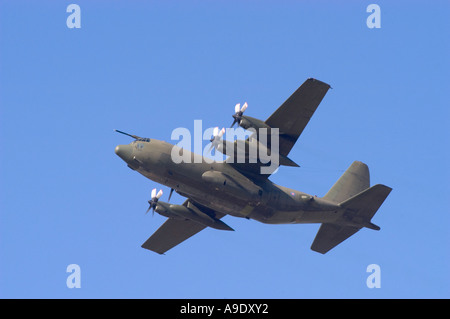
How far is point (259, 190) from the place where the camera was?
42.4m

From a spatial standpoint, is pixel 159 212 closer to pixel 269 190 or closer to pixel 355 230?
pixel 269 190

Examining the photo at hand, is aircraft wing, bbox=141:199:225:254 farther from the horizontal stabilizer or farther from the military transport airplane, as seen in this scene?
the horizontal stabilizer

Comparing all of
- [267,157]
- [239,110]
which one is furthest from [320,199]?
[239,110]

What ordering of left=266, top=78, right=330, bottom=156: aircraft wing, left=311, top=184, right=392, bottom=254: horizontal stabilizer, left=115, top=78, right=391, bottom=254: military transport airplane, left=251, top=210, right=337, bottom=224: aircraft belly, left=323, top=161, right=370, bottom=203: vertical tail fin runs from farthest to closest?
left=323, top=161, right=370, bottom=203: vertical tail fin → left=311, top=184, right=392, bottom=254: horizontal stabilizer → left=251, top=210, right=337, bottom=224: aircraft belly → left=266, top=78, right=330, bottom=156: aircraft wing → left=115, top=78, right=391, bottom=254: military transport airplane

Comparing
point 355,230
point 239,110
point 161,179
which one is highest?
point 239,110

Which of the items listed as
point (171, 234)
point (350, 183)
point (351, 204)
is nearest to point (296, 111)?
point (351, 204)

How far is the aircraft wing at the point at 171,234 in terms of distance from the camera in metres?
48.0

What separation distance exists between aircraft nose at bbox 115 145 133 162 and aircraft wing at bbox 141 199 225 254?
8351 millimetres

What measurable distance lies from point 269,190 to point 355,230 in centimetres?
666

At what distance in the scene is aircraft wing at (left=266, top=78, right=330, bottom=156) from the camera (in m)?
41.2

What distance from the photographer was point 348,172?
47.5 m

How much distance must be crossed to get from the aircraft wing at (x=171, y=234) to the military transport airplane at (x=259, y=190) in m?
2.29

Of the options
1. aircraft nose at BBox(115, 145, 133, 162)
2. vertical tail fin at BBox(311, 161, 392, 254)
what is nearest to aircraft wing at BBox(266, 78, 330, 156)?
vertical tail fin at BBox(311, 161, 392, 254)

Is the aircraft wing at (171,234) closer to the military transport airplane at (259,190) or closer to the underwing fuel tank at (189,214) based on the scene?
the military transport airplane at (259,190)
